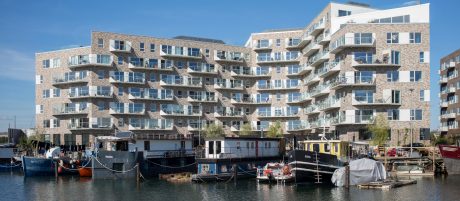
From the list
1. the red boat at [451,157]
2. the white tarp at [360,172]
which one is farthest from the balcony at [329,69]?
the white tarp at [360,172]

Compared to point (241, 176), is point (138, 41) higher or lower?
higher

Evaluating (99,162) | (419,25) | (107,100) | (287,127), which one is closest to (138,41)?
(107,100)

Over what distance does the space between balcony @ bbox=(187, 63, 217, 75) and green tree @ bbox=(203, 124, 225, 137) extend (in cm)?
1112

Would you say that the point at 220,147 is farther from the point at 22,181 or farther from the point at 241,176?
the point at 22,181

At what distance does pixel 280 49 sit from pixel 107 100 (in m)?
35.9

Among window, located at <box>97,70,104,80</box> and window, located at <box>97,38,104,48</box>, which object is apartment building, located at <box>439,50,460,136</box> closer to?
window, located at <box>97,70,104,80</box>

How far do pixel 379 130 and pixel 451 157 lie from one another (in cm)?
1460

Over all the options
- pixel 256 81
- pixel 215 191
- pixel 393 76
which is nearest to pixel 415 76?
pixel 393 76

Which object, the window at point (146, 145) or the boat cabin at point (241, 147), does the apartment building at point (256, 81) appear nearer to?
the window at point (146, 145)

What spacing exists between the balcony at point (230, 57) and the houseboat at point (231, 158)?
43706 mm

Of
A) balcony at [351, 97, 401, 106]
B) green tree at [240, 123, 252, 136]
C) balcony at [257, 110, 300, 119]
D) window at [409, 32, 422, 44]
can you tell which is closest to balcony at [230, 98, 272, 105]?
balcony at [257, 110, 300, 119]

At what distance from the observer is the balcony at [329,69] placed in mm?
87306

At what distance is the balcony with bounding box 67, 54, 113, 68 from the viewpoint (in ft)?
321

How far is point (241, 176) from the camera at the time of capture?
203 feet
